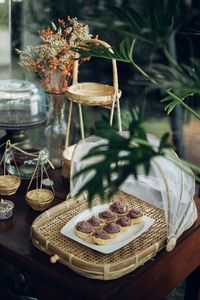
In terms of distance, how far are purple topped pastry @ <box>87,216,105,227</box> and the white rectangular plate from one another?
36mm

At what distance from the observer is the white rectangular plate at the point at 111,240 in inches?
59.7

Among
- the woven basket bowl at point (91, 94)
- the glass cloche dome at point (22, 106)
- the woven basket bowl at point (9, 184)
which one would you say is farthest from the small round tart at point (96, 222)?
the glass cloche dome at point (22, 106)

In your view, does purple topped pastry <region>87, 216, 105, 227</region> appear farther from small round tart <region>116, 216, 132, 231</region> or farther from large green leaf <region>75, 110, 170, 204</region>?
large green leaf <region>75, 110, 170, 204</region>

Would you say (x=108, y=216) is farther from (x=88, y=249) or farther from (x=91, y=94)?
(x=91, y=94)

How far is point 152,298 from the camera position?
1.55m

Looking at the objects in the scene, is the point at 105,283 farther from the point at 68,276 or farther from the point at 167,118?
the point at 167,118

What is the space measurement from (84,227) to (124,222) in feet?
0.46

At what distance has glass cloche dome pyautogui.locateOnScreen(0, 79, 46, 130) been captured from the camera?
7.33ft

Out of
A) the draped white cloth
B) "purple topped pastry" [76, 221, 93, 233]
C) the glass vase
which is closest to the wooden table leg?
the draped white cloth

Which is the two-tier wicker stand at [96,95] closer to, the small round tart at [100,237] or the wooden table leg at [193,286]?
the small round tart at [100,237]

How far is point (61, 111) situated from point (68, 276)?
779 millimetres

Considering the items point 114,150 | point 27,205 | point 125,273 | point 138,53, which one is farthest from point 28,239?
point 138,53

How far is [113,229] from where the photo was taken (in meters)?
1.58

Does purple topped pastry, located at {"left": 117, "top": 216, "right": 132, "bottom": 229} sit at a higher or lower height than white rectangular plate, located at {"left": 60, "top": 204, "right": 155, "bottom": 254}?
higher
